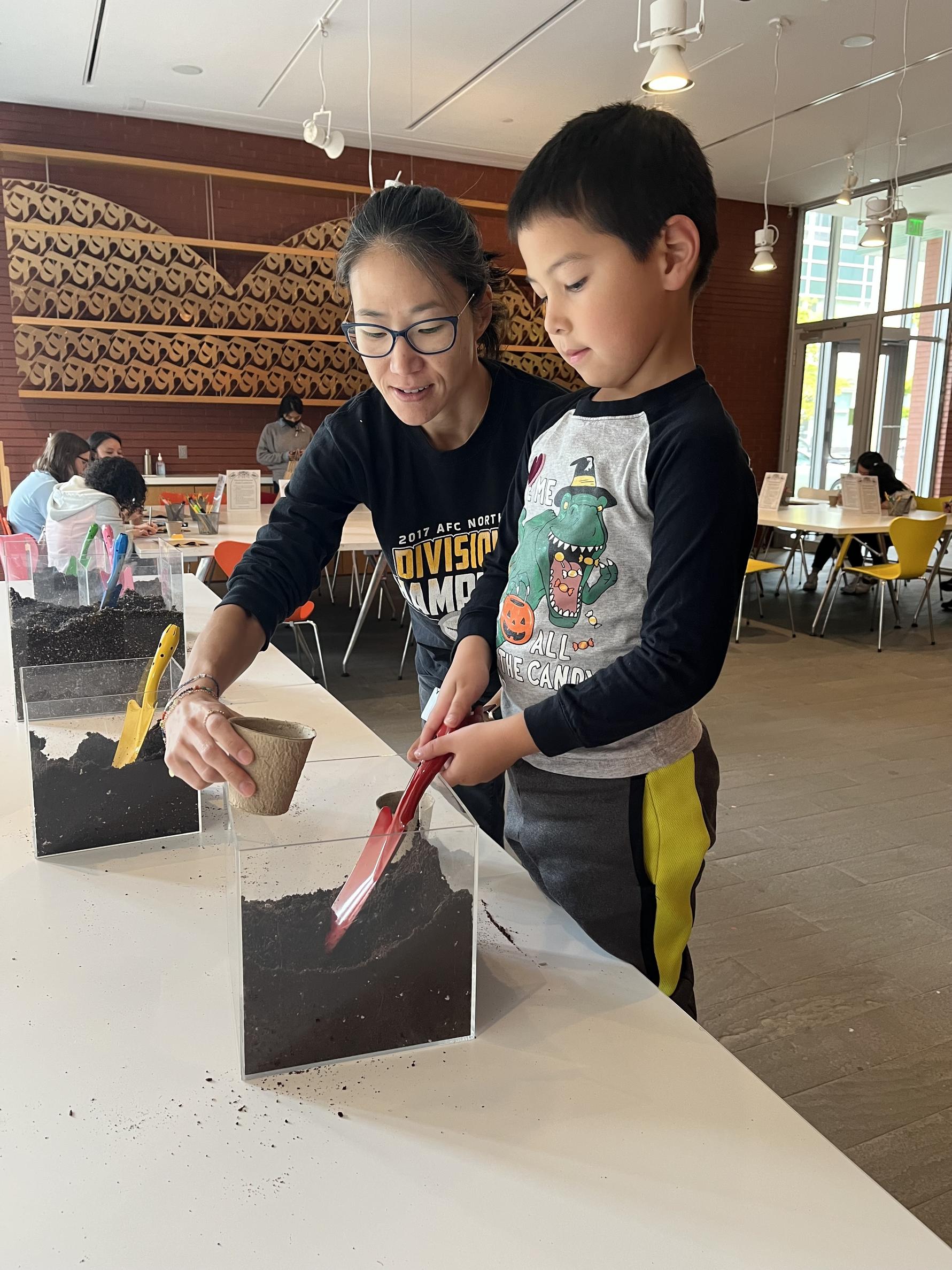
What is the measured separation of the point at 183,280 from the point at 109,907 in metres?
7.54

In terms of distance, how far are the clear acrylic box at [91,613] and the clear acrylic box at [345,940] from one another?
1004mm

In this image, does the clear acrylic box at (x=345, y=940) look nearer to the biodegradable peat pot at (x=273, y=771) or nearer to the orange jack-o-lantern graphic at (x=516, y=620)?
the biodegradable peat pot at (x=273, y=771)

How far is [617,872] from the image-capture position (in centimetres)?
107

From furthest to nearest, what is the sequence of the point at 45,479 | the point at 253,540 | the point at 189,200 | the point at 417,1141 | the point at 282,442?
the point at 282,442 → the point at 189,200 → the point at 45,479 → the point at 253,540 → the point at 417,1141

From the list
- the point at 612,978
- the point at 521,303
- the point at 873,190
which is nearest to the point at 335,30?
the point at 521,303

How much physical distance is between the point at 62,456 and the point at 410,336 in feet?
13.9

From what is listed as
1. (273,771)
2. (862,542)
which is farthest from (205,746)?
(862,542)

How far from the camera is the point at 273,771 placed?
2.62 ft

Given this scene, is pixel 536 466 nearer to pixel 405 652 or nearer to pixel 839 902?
pixel 839 902

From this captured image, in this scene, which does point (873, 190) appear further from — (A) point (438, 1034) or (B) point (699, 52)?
(A) point (438, 1034)

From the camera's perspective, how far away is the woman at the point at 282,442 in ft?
25.5

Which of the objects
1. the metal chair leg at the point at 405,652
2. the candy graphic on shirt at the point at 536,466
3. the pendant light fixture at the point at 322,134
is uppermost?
the pendant light fixture at the point at 322,134

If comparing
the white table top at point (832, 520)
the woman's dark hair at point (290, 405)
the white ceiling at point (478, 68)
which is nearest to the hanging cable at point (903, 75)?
the white ceiling at point (478, 68)

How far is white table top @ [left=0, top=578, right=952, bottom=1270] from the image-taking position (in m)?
0.59
